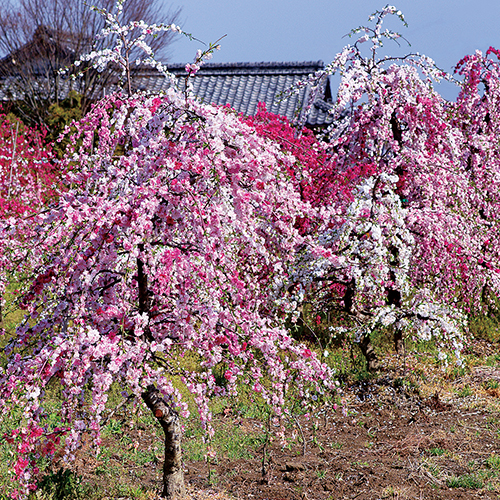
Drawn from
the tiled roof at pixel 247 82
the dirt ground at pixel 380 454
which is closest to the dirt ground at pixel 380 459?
the dirt ground at pixel 380 454

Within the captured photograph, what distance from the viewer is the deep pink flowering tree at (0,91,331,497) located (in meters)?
3.26

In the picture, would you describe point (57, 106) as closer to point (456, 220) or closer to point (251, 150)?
point (456, 220)

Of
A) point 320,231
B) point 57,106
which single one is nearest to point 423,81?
point 320,231

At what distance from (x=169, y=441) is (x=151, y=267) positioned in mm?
1431

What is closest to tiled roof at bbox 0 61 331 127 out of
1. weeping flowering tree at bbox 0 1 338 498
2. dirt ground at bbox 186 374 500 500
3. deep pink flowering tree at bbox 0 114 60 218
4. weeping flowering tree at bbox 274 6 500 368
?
deep pink flowering tree at bbox 0 114 60 218

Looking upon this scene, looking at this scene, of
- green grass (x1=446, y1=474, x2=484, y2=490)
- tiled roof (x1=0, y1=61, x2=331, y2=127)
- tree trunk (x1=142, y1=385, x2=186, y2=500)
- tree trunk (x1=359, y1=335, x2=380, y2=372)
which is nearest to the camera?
tree trunk (x1=142, y1=385, x2=186, y2=500)

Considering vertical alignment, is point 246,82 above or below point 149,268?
above

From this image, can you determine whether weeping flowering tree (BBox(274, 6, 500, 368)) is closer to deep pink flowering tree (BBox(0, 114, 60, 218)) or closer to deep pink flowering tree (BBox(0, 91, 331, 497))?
deep pink flowering tree (BBox(0, 91, 331, 497))

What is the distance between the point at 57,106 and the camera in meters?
18.6

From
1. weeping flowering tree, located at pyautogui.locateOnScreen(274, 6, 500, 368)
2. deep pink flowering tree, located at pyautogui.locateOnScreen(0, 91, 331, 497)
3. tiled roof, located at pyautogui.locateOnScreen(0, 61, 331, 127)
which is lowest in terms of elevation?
deep pink flowering tree, located at pyautogui.locateOnScreen(0, 91, 331, 497)

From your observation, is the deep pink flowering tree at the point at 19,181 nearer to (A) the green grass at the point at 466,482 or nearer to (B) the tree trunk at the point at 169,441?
(B) the tree trunk at the point at 169,441

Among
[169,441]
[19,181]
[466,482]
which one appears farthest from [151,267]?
[19,181]

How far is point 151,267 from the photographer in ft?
13.4

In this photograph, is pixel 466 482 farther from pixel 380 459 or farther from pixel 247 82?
pixel 247 82
